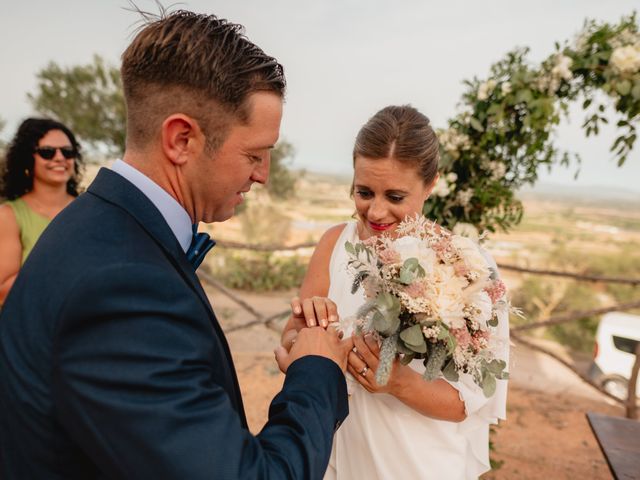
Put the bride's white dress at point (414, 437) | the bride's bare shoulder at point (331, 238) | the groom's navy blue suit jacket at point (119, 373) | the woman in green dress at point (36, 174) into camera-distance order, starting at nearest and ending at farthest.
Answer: the groom's navy blue suit jacket at point (119, 373) < the bride's white dress at point (414, 437) < the bride's bare shoulder at point (331, 238) < the woman in green dress at point (36, 174)

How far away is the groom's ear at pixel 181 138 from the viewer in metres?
1.24

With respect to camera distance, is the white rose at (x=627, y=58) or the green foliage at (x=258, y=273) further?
the green foliage at (x=258, y=273)

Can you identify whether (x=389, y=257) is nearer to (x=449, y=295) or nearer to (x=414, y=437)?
(x=449, y=295)

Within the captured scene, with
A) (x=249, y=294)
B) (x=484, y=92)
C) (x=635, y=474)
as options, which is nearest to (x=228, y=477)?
(x=635, y=474)

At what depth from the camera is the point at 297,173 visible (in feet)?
69.1

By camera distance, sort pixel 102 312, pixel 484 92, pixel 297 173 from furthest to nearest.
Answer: pixel 297 173 → pixel 484 92 → pixel 102 312

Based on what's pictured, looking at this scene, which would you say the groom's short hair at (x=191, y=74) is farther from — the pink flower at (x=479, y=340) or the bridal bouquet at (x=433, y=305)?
the pink flower at (x=479, y=340)

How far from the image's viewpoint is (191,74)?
123 cm

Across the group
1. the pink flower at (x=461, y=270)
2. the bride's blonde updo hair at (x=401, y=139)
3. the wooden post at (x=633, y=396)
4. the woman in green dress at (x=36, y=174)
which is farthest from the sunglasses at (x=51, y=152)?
the wooden post at (x=633, y=396)

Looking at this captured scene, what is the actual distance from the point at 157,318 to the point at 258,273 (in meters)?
12.7

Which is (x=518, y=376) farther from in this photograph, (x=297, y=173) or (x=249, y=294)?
(x=297, y=173)

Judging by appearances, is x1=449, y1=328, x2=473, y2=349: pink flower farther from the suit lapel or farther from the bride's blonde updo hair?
the bride's blonde updo hair

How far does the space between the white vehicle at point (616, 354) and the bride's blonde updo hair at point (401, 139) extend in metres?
6.77

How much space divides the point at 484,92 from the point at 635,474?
113 inches
